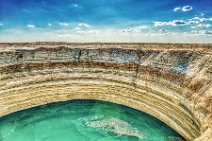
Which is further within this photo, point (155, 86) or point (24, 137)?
point (155, 86)

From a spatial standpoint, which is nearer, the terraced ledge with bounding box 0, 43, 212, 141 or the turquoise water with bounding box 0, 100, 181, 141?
the terraced ledge with bounding box 0, 43, 212, 141

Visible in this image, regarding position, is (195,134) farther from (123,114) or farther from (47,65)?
(47,65)

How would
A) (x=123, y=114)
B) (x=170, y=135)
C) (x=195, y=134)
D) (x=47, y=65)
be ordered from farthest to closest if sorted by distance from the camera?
1. (x=47, y=65)
2. (x=123, y=114)
3. (x=170, y=135)
4. (x=195, y=134)

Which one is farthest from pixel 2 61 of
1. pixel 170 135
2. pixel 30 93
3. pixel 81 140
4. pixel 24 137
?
pixel 170 135

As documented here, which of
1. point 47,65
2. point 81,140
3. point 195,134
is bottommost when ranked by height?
point 81,140

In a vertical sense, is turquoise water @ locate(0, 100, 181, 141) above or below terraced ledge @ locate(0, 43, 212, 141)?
below
